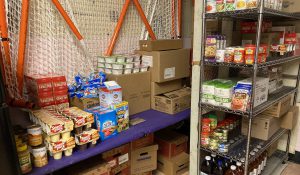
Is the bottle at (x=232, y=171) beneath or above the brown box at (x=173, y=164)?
above

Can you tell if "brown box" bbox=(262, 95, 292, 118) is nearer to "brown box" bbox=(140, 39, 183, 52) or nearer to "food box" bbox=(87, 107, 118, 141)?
"brown box" bbox=(140, 39, 183, 52)

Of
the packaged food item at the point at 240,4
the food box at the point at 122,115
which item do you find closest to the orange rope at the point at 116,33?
the food box at the point at 122,115

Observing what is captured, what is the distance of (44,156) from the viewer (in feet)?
4.50

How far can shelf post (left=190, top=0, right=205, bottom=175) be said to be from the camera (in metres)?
1.75

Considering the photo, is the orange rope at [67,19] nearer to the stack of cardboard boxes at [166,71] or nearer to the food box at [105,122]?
the stack of cardboard boxes at [166,71]

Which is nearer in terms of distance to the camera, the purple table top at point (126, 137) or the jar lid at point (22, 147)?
the jar lid at point (22, 147)

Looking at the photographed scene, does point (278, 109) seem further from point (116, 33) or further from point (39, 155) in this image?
point (39, 155)

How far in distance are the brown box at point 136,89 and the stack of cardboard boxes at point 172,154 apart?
393 millimetres

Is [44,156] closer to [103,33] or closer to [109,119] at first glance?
[109,119]

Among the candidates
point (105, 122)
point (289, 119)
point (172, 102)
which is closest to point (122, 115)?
point (105, 122)

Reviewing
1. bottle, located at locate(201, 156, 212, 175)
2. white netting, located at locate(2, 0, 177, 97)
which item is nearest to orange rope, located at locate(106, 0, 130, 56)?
white netting, located at locate(2, 0, 177, 97)

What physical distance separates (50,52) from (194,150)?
61.6 inches

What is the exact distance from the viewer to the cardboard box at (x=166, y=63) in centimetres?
227

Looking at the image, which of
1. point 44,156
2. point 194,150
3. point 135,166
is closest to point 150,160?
point 135,166
